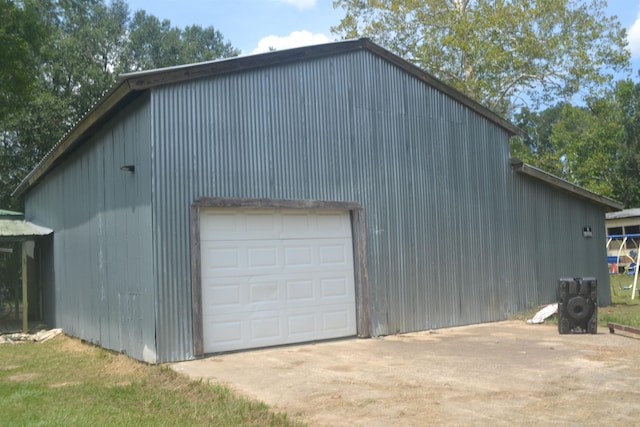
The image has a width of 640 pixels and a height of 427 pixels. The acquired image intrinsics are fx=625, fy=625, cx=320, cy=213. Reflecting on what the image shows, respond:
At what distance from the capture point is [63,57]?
28.2 m

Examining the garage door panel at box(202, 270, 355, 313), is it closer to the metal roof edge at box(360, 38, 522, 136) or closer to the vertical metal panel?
the vertical metal panel

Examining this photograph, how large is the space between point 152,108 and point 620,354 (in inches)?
300

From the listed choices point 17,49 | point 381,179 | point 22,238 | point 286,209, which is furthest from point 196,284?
point 17,49

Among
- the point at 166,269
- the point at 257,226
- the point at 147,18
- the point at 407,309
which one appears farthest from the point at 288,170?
the point at 147,18

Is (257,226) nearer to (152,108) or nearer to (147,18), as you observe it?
(152,108)

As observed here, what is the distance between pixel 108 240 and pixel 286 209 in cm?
309

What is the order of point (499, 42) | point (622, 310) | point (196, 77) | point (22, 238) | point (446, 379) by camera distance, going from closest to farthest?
point (446, 379) → point (196, 77) → point (22, 238) → point (622, 310) → point (499, 42)

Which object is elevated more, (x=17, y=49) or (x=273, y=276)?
(x=17, y=49)

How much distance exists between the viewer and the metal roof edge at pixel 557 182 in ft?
46.4

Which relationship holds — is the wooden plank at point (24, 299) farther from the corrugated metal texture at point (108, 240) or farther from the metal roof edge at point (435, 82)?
the metal roof edge at point (435, 82)

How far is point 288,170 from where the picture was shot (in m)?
10.4

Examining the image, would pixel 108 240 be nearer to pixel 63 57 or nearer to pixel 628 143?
pixel 63 57

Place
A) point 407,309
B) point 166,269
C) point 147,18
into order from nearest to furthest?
point 166,269 → point 407,309 → point 147,18

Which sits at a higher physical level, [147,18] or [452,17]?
[147,18]
